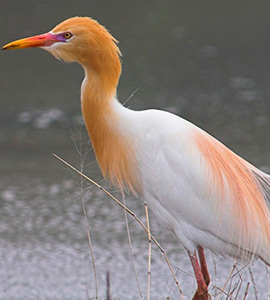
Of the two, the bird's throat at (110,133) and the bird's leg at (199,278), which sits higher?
the bird's throat at (110,133)

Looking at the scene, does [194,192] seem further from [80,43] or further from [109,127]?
[80,43]

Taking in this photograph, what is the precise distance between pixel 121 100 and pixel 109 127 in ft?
10.5

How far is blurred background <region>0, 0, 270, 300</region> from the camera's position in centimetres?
431

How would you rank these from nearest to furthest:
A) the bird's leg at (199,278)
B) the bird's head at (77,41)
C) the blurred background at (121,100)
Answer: the bird's head at (77,41) → the bird's leg at (199,278) → the blurred background at (121,100)

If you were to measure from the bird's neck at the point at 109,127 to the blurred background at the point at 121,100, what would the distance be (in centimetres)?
39

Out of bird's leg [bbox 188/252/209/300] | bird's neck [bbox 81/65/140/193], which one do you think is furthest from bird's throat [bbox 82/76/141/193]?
bird's leg [bbox 188/252/209/300]

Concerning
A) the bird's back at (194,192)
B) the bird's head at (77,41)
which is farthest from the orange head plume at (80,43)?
the bird's back at (194,192)

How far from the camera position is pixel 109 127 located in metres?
2.96

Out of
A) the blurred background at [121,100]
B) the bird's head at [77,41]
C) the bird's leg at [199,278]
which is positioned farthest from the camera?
the blurred background at [121,100]

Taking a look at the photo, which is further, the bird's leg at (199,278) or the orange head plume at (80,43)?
the bird's leg at (199,278)

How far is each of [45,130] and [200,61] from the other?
1.72 m

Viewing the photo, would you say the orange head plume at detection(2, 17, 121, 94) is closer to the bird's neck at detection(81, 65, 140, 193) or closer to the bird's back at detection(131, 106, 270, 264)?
the bird's neck at detection(81, 65, 140, 193)

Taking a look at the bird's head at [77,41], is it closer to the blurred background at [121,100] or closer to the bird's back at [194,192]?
the bird's back at [194,192]

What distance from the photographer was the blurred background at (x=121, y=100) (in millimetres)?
4311
